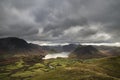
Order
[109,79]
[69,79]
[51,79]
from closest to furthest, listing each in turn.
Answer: [109,79] → [69,79] → [51,79]

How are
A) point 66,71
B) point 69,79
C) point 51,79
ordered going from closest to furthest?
point 69,79, point 51,79, point 66,71

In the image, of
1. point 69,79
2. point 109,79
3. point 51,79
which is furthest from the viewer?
point 51,79

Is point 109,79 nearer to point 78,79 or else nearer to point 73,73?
point 78,79

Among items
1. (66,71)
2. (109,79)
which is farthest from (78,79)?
(66,71)

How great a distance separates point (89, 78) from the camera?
149 meters

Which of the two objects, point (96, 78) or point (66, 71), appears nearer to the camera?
point (96, 78)

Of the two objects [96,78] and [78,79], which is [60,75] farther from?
[96,78]

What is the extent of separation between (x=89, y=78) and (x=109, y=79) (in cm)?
1576

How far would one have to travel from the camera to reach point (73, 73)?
180m

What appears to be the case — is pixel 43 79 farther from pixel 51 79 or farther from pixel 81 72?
pixel 81 72

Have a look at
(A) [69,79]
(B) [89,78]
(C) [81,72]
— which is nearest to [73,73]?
(C) [81,72]

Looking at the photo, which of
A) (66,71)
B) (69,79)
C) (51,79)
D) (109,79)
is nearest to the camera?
(109,79)

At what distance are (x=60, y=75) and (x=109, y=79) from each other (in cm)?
5093

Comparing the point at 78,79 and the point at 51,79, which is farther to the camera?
the point at 51,79
